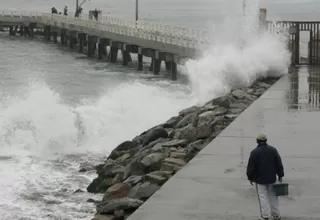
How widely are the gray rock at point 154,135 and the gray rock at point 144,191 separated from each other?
462cm

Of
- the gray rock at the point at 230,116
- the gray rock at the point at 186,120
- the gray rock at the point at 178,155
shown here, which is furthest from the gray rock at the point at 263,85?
the gray rock at the point at 178,155

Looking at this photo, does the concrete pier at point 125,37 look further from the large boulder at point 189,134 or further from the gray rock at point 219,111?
the large boulder at point 189,134

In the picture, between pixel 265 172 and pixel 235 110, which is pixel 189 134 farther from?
pixel 265 172

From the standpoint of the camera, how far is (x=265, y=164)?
7.37 m

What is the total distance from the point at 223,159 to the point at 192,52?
19673 millimetres

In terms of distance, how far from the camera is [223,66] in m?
20.0

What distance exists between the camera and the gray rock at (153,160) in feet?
37.1

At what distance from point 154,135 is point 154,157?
2.97 metres

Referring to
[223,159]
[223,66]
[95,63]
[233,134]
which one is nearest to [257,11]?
[223,66]

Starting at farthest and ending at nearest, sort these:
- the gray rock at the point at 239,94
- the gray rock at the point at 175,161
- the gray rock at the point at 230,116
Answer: the gray rock at the point at 239,94 → the gray rock at the point at 230,116 → the gray rock at the point at 175,161

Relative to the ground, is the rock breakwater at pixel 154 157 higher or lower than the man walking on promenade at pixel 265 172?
lower

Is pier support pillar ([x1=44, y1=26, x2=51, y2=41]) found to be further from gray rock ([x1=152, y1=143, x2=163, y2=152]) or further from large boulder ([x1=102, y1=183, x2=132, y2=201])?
large boulder ([x1=102, y1=183, x2=132, y2=201])

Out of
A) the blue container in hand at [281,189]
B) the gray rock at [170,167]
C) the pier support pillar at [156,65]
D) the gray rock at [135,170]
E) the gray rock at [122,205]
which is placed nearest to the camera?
the blue container in hand at [281,189]

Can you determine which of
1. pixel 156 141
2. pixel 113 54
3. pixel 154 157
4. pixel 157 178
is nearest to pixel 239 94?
pixel 156 141
